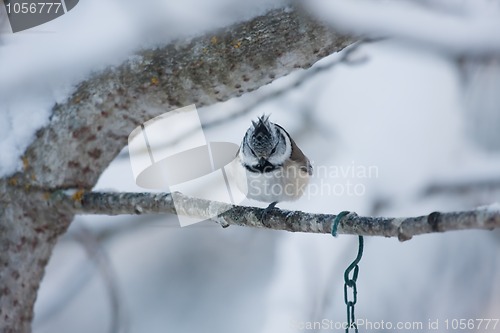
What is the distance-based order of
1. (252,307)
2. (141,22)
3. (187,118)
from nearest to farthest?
(141,22) < (187,118) < (252,307)

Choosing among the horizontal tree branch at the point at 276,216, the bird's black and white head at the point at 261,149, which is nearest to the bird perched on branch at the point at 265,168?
the bird's black and white head at the point at 261,149

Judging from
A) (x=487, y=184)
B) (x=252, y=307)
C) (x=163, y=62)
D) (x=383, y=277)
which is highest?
(x=163, y=62)

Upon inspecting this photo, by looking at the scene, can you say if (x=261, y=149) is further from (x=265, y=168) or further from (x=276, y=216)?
(x=276, y=216)

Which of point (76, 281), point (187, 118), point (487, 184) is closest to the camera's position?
point (187, 118)

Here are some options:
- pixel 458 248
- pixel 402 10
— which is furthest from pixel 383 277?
pixel 402 10

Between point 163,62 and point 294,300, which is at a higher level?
point 163,62

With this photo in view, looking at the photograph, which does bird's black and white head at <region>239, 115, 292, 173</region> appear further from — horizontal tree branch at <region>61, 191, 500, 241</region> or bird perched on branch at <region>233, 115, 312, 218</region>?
horizontal tree branch at <region>61, 191, 500, 241</region>

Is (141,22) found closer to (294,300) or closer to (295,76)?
(295,76)

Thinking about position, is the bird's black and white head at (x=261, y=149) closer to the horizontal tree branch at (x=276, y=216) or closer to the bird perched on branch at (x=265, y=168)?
the bird perched on branch at (x=265, y=168)

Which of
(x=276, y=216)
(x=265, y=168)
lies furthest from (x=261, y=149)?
(x=276, y=216)
